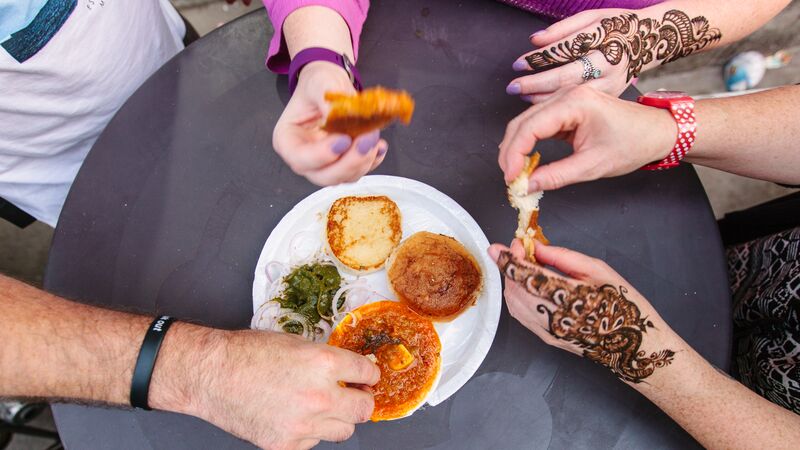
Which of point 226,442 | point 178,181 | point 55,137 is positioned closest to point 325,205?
point 178,181

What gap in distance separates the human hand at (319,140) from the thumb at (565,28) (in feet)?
2.16

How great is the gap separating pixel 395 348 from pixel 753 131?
1.26m

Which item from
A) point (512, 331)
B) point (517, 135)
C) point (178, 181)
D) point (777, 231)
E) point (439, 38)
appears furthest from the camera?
point (777, 231)

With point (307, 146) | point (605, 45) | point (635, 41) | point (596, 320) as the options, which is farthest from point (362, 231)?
point (635, 41)

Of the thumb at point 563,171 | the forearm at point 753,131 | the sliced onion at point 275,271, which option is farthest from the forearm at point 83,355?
the forearm at point 753,131

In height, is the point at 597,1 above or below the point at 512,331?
above

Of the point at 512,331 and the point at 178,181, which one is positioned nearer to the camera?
the point at 512,331

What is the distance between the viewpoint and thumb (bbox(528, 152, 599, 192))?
1306 mm

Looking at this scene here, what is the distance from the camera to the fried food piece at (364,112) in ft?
3.63

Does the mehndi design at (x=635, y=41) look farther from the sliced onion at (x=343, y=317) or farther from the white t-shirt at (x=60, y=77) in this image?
the white t-shirt at (x=60, y=77)

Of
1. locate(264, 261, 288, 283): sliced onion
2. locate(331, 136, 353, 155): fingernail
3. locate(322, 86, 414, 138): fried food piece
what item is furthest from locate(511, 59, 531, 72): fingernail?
locate(264, 261, 288, 283): sliced onion

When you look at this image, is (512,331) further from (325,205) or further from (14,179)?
(14,179)

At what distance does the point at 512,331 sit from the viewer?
4.74 ft

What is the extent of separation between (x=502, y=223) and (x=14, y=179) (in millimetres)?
1616
